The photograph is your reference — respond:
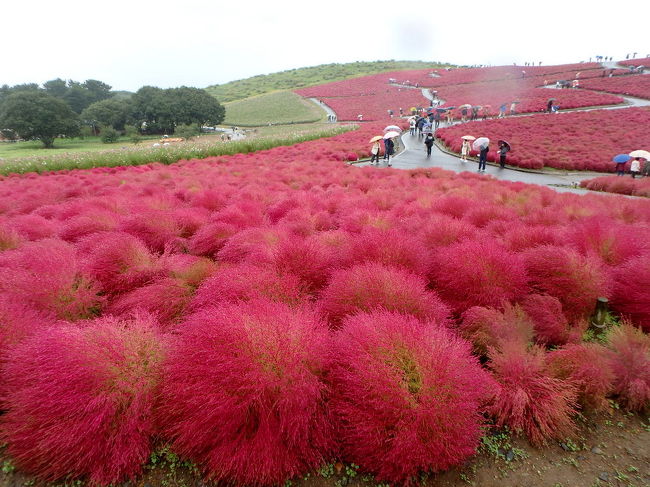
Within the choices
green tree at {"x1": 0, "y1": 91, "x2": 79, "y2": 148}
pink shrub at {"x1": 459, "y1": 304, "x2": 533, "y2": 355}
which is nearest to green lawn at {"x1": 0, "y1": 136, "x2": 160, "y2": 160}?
green tree at {"x1": 0, "y1": 91, "x2": 79, "y2": 148}

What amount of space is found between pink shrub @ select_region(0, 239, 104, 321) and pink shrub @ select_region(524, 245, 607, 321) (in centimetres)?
402

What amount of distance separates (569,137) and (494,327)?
21.0m

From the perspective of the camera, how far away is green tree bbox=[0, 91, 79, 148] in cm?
3928

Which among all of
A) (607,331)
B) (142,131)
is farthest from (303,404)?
(142,131)

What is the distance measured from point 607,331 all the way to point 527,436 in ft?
4.29

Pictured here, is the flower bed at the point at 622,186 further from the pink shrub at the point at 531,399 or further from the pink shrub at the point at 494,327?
the pink shrub at the point at 531,399

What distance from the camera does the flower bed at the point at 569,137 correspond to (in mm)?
12961

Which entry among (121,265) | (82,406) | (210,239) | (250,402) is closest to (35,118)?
(210,239)

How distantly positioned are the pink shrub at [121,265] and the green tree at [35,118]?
48.0 metres

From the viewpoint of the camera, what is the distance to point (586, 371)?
2066mm

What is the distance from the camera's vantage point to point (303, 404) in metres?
1.59

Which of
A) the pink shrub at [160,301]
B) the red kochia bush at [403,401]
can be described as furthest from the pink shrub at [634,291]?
the pink shrub at [160,301]

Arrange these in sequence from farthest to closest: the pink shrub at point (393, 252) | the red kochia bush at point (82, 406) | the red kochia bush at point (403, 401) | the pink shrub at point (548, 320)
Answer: the pink shrub at point (393, 252)
the pink shrub at point (548, 320)
the red kochia bush at point (82, 406)
the red kochia bush at point (403, 401)

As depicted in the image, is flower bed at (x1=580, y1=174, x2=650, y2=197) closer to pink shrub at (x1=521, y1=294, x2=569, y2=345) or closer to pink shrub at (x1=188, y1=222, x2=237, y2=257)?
pink shrub at (x1=521, y1=294, x2=569, y2=345)
